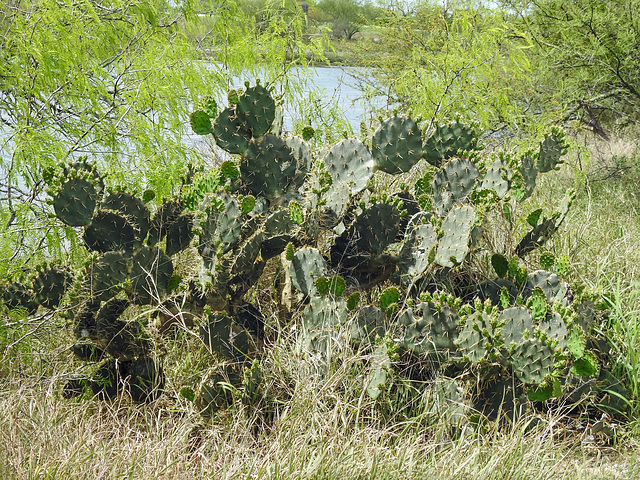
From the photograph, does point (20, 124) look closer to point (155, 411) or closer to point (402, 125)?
point (155, 411)

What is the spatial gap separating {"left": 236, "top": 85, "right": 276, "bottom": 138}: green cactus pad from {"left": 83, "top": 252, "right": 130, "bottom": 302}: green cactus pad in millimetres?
952

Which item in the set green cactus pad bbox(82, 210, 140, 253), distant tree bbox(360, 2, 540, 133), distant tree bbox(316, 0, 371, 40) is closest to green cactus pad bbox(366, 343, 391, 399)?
green cactus pad bbox(82, 210, 140, 253)

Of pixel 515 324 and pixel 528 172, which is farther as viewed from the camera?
pixel 528 172

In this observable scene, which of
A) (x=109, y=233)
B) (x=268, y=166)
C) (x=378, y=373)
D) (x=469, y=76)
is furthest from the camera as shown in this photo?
(x=469, y=76)

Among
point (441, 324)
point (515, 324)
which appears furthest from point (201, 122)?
point (515, 324)

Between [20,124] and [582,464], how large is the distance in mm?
3195

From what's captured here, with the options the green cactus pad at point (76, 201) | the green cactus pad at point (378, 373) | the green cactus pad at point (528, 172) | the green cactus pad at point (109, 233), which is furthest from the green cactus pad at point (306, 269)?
the green cactus pad at point (528, 172)

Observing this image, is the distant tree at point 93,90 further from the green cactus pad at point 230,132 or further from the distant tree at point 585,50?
the distant tree at point 585,50

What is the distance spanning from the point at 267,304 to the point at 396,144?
1.16 m

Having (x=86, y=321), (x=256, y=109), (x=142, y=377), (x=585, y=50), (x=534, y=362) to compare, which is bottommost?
(x=534, y=362)

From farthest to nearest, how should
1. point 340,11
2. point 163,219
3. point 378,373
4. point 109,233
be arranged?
point 340,11
point 163,219
point 109,233
point 378,373

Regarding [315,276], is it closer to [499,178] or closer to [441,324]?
[441,324]

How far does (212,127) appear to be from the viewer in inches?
135

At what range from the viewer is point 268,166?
137 inches
